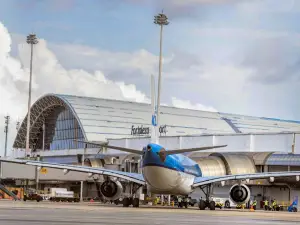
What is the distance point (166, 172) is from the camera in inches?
2645

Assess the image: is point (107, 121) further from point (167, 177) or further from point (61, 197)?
point (167, 177)

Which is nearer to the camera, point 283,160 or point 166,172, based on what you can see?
point 166,172

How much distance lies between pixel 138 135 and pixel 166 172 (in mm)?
82412

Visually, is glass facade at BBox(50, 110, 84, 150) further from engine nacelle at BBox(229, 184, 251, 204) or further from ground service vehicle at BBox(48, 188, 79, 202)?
engine nacelle at BBox(229, 184, 251, 204)

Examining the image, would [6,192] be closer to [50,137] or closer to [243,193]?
[243,193]

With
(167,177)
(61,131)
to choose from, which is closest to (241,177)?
(167,177)

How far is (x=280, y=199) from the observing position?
10650cm

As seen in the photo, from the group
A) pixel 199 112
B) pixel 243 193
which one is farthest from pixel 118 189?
pixel 199 112

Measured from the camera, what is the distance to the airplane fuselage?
65.4 metres

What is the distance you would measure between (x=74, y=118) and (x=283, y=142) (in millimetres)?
60247

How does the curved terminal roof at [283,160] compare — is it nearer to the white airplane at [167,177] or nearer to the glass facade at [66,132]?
the white airplane at [167,177]

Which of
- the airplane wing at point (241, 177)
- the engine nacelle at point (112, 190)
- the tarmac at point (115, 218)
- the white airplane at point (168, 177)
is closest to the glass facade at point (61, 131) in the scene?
the engine nacelle at point (112, 190)

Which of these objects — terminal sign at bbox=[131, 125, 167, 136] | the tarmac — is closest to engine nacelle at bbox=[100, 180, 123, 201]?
the tarmac

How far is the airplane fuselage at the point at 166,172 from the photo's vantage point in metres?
65.4
